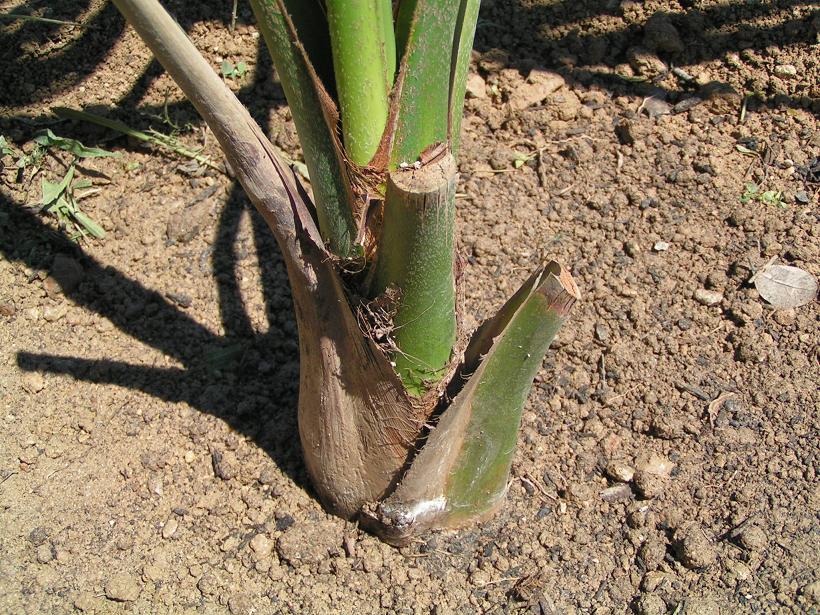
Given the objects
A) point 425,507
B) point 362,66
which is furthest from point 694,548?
point 362,66

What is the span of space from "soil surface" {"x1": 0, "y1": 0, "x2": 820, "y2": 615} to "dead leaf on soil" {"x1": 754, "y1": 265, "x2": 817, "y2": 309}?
32 millimetres

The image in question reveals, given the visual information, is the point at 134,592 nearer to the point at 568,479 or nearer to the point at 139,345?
the point at 139,345

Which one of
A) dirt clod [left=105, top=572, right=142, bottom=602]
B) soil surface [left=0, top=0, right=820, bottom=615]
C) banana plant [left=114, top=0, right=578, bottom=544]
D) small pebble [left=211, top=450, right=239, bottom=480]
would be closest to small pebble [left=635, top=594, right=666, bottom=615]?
soil surface [left=0, top=0, right=820, bottom=615]

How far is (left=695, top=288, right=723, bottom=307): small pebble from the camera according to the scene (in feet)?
5.98

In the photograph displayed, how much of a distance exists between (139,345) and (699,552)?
1297 millimetres

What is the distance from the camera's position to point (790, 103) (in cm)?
210

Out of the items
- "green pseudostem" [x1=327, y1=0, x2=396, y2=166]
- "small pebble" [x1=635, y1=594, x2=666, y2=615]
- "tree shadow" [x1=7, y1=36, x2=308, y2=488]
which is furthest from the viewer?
"tree shadow" [x1=7, y1=36, x2=308, y2=488]

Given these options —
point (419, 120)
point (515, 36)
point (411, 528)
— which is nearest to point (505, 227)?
point (515, 36)

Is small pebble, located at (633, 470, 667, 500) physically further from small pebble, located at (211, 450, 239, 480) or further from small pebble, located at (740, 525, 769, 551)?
small pebble, located at (211, 450, 239, 480)

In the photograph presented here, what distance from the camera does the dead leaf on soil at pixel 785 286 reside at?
70.7 inches

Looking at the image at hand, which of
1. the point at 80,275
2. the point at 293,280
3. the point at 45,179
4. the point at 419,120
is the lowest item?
the point at 80,275

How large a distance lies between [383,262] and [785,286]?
114cm

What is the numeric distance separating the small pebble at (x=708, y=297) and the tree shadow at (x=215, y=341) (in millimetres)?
963

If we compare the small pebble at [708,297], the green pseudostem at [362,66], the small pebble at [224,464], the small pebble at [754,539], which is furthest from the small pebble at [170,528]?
the small pebble at [708,297]
